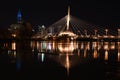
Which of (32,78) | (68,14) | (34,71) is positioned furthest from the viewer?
(68,14)

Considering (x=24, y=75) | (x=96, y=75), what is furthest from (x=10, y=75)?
(x=96, y=75)

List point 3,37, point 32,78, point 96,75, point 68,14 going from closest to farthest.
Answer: point 32,78 < point 96,75 < point 68,14 < point 3,37

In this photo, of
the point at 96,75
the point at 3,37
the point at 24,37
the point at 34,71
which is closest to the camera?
the point at 96,75

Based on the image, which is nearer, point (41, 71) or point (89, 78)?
point (89, 78)

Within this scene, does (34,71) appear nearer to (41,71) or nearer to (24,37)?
(41,71)

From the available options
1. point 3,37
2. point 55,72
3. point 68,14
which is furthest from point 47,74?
point 3,37

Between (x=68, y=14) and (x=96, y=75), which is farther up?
(x=68, y=14)

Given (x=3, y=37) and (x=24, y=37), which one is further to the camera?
(x=24, y=37)

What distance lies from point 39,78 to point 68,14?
45.1m

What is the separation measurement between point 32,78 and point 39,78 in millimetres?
287

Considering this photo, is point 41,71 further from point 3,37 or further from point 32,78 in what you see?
point 3,37

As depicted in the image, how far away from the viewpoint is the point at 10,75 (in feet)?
38.8

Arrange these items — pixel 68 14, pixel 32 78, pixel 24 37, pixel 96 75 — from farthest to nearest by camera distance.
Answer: pixel 24 37 → pixel 68 14 → pixel 96 75 → pixel 32 78

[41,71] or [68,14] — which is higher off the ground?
[68,14]
